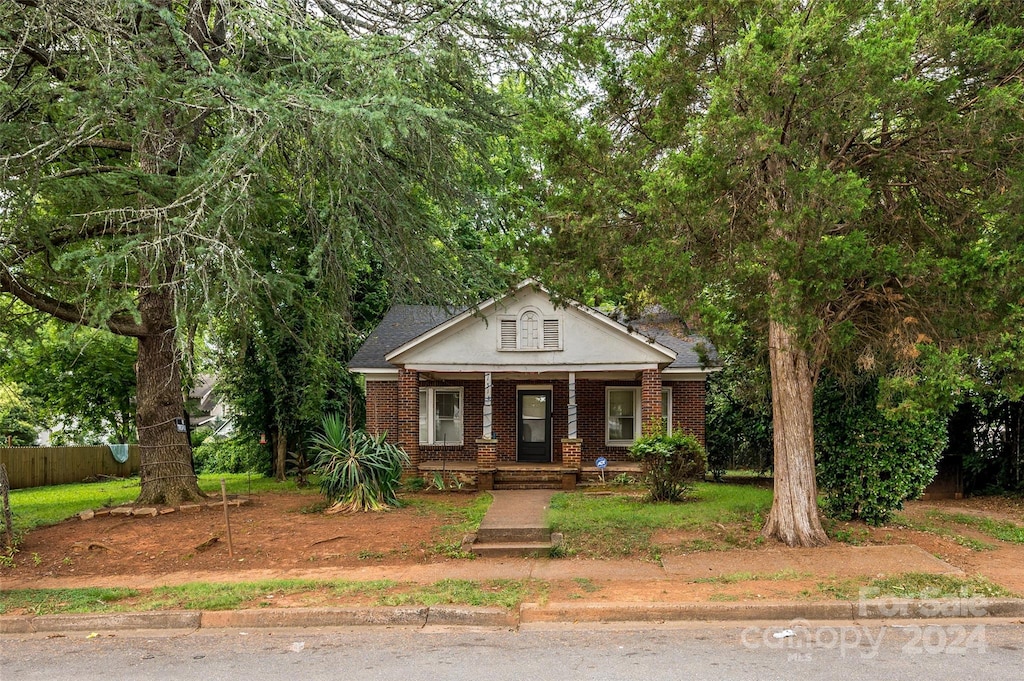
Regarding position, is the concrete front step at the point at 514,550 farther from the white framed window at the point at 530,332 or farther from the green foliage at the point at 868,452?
the white framed window at the point at 530,332

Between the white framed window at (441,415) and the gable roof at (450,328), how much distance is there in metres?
1.65

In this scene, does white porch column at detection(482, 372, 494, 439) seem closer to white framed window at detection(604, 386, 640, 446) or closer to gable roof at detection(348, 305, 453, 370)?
gable roof at detection(348, 305, 453, 370)

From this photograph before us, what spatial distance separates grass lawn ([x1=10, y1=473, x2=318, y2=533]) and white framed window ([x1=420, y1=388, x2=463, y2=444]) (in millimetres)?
3515

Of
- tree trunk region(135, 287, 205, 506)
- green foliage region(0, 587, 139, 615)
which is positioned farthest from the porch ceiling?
green foliage region(0, 587, 139, 615)

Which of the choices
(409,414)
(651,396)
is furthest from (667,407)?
(409,414)

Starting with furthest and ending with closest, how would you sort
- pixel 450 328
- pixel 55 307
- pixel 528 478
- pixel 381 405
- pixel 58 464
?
pixel 58 464 → pixel 381 405 → pixel 450 328 → pixel 528 478 → pixel 55 307

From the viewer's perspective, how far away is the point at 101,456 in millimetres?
25266

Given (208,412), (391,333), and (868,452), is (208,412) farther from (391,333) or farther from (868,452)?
(868,452)

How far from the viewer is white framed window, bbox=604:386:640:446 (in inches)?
768

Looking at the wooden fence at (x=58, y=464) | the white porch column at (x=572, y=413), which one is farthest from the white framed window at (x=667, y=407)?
the wooden fence at (x=58, y=464)

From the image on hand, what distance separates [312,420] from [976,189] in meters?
16.4

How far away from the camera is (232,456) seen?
86.3 ft

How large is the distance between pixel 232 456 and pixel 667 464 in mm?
18556

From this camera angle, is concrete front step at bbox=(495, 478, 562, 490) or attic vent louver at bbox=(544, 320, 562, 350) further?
attic vent louver at bbox=(544, 320, 562, 350)
